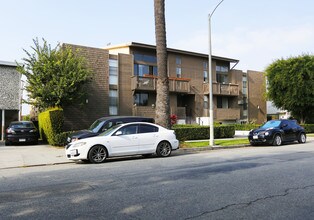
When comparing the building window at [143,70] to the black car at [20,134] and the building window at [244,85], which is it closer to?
the black car at [20,134]

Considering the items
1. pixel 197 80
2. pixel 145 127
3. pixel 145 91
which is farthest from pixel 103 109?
pixel 145 127

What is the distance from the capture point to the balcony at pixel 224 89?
32.7 metres

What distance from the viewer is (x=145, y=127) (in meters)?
12.8

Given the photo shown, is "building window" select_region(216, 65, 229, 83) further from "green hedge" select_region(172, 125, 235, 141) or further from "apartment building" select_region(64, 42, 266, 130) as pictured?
"green hedge" select_region(172, 125, 235, 141)

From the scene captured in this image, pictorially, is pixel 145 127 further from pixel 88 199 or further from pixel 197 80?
pixel 197 80

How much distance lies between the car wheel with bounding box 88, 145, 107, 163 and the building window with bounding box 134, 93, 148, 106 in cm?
1661

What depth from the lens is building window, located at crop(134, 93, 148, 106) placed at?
92.7ft

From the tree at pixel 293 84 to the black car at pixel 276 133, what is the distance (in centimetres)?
1523

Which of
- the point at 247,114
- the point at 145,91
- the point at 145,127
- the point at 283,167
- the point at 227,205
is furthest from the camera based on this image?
the point at 247,114

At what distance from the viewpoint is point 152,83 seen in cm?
2806

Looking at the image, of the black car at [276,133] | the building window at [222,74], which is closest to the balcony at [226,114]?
the building window at [222,74]

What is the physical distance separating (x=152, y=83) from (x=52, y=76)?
34.2 feet

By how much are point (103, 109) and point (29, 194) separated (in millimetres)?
19573

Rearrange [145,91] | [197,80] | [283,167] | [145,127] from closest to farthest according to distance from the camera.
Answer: [283,167], [145,127], [145,91], [197,80]
